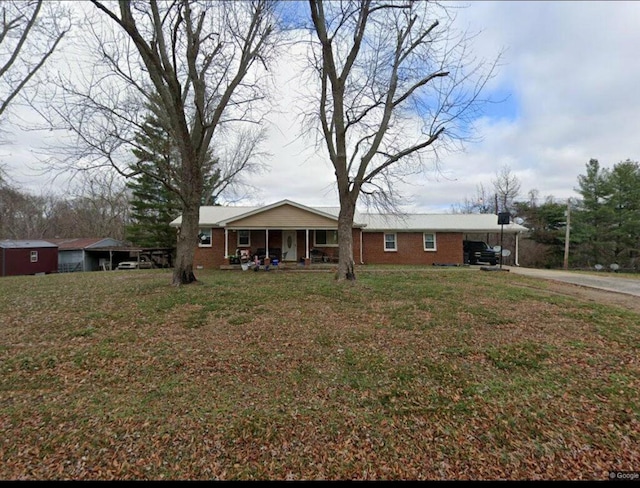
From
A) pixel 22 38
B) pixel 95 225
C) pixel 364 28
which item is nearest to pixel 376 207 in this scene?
pixel 364 28

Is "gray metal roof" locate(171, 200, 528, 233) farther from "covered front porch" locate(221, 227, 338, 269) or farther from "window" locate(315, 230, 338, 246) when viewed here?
"covered front porch" locate(221, 227, 338, 269)

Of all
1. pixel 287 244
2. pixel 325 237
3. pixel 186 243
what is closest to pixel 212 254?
pixel 287 244

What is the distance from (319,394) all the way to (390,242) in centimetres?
1763

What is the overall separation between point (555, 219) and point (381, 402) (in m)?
32.7

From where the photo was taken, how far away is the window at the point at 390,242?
20.5 meters

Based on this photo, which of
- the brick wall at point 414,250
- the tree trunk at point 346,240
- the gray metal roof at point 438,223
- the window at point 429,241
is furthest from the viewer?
the window at point 429,241

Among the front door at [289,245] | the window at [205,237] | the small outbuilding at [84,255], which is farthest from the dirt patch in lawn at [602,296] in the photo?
the small outbuilding at [84,255]

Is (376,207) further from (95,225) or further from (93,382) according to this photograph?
(95,225)

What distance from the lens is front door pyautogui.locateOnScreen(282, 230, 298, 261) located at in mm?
19469

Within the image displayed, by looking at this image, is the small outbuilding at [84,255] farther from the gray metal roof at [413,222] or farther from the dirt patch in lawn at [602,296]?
the dirt patch in lawn at [602,296]

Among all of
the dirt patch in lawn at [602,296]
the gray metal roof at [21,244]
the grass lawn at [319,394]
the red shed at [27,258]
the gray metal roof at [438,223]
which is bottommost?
the grass lawn at [319,394]

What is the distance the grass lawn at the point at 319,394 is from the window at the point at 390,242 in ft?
44.1

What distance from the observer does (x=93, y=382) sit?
404 centimetres

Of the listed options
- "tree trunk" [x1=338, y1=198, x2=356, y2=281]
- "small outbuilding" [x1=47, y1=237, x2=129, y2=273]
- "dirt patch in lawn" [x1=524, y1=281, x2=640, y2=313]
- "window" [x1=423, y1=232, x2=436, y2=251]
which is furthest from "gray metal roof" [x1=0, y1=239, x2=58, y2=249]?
"dirt patch in lawn" [x1=524, y1=281, x2=640, y2=313]
